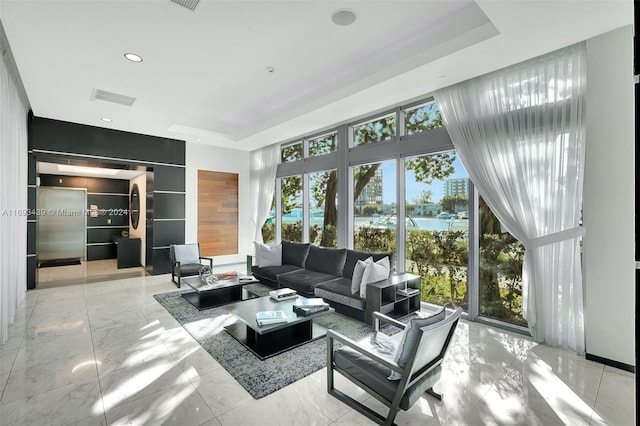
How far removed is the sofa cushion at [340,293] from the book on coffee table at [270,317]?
1016mm

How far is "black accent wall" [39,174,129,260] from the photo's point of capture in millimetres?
8375

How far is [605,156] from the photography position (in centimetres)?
284

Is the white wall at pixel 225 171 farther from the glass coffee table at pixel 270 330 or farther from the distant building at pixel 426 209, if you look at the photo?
the distant building at pixel 426 209

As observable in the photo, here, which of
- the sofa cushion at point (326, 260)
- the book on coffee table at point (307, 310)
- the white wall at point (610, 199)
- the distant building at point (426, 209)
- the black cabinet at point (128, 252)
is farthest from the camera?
the black cabinet at point (128, 252)

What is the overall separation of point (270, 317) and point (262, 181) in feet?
16.6

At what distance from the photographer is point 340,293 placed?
399cm

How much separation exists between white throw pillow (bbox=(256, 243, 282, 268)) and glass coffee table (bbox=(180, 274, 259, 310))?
81 cm

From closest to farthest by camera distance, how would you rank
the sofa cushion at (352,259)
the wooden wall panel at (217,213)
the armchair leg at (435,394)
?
the armchair leg at (435,394) → the sofa cushion at (352,259) → the wooden wall panel at (217,213)

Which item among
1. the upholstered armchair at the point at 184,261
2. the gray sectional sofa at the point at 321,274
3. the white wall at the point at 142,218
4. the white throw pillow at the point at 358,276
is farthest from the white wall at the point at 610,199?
the white wall at the point at 142,218

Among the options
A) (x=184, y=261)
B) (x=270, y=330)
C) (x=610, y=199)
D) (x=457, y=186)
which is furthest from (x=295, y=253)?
(x=610, y=199)

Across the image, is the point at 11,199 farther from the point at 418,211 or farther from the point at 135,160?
the point at 418,211

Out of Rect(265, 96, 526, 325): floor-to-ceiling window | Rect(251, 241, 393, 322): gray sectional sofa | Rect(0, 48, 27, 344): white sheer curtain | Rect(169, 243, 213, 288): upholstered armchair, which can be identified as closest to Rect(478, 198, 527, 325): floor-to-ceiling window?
Rect(265, 96, 526, 325): floor-to-ceiling window

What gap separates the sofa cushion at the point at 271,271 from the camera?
5.16 meters

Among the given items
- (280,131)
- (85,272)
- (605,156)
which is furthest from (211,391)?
(85,272)
